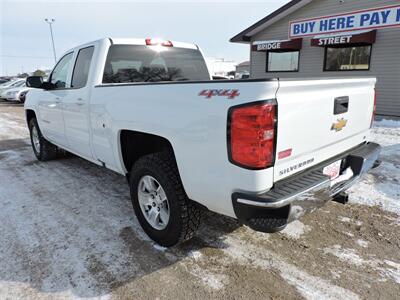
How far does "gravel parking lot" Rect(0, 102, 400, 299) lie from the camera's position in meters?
2.42

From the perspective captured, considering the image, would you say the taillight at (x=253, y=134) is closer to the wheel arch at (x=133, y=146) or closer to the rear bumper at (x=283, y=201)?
the rear bumper at (x=283, y=201)

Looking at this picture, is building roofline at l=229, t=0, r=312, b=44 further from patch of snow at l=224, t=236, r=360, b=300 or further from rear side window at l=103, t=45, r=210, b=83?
patch of snow at l=224, t=236, r=360, b=300

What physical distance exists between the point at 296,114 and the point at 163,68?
2.48 meters

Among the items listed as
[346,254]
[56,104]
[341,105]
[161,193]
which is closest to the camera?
[341,105]

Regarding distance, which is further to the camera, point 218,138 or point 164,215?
point 164,215

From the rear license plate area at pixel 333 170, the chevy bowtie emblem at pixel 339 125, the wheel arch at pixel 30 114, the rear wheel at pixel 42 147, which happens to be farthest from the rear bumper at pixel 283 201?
the wheel arch at pixel 30 114

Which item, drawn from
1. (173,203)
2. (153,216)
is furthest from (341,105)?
(153,216)

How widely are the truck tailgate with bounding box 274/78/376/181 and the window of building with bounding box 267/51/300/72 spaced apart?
36.0 feet

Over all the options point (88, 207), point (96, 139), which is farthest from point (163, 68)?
point (88, 207)

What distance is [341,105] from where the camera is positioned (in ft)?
8.76

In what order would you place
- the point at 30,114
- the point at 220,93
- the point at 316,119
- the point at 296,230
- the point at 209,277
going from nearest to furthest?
the point at 220,93, the point at 316,119, the point at 209,277, the point at 296,230, the point at 30,114

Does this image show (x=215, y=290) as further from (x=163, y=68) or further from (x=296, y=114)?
(x=163, y=68)

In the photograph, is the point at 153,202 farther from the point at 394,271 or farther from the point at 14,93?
the point at 14,93

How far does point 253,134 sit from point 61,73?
4.01 metres
